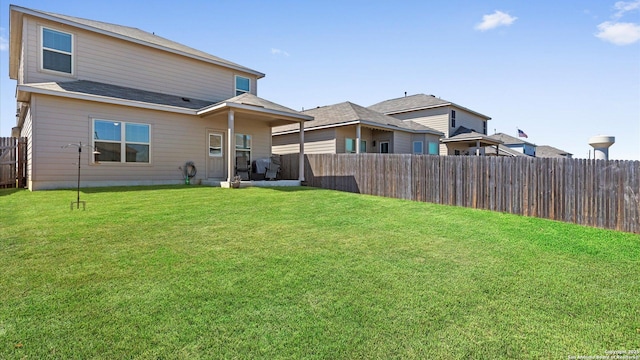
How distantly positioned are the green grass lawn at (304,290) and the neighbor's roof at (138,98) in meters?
5.25

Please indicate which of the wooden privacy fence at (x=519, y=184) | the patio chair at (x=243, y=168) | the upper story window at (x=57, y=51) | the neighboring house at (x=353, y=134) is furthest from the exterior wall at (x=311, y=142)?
the upper story window at (x=57, y=51)

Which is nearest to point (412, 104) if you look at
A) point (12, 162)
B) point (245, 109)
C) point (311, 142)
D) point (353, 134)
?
point (353, 134)

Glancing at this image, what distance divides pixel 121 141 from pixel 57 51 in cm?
383

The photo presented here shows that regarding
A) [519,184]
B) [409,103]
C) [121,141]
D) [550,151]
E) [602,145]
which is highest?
[409,103]

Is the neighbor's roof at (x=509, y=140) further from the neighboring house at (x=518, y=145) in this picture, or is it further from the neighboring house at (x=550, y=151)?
the neighboring house at (x=550, y=151)

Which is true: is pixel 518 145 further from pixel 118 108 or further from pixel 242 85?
pixel 118 108

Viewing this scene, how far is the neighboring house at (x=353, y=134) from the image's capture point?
1705cm

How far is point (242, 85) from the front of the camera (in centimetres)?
1564

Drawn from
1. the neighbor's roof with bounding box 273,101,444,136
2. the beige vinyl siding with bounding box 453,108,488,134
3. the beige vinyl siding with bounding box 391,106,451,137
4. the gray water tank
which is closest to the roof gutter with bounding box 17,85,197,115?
the neighbor's roof with bounding box 273,101,444,136

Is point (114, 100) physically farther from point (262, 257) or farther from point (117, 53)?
point (262, 257)

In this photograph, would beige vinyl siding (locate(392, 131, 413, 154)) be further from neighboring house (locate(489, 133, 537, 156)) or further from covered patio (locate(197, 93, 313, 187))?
neighboring house (locate(489, 133, 537, 156))

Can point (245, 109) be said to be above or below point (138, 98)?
below

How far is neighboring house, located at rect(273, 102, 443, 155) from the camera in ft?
55.9

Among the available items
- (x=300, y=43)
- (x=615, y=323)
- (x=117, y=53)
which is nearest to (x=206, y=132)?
(x=117, y=53)
